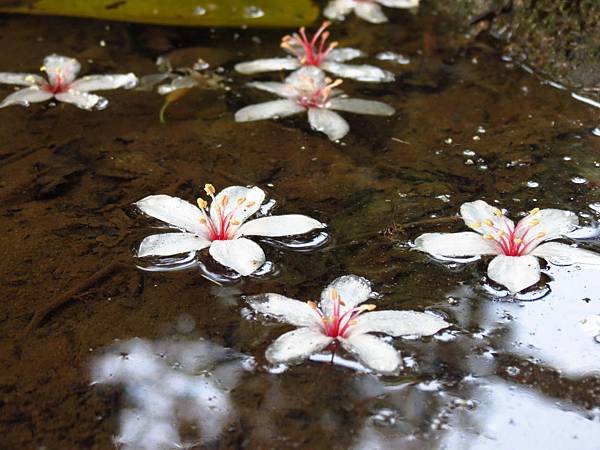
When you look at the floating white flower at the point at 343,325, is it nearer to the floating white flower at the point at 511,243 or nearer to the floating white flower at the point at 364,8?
the floating white flower at the point at 511,243

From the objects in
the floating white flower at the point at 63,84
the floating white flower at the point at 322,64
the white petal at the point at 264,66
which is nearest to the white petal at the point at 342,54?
the floating white flower at the point at 322,64

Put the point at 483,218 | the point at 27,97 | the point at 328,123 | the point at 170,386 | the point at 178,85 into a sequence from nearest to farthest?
the point at 170,386, the point at 483,218, the point at 328,123, the point at 27,97, the point at 178,85

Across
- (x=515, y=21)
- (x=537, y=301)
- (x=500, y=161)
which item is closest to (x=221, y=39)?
(x=515, y=21)

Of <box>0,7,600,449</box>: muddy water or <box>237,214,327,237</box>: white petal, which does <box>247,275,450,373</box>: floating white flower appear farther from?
<box>237,214,327,237</box>: white petal

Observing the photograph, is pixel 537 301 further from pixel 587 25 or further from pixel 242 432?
pixel 587 25

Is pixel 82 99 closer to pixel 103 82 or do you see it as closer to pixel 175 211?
pixel 103 82

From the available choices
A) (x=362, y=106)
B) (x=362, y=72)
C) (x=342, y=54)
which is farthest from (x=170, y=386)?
(x=342, y=54)

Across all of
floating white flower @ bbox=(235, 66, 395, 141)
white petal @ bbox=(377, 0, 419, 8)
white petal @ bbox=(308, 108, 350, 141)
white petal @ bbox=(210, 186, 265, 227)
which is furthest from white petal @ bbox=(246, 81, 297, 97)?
Result: white petal @ bbox=(377, 0, 419, 8)
